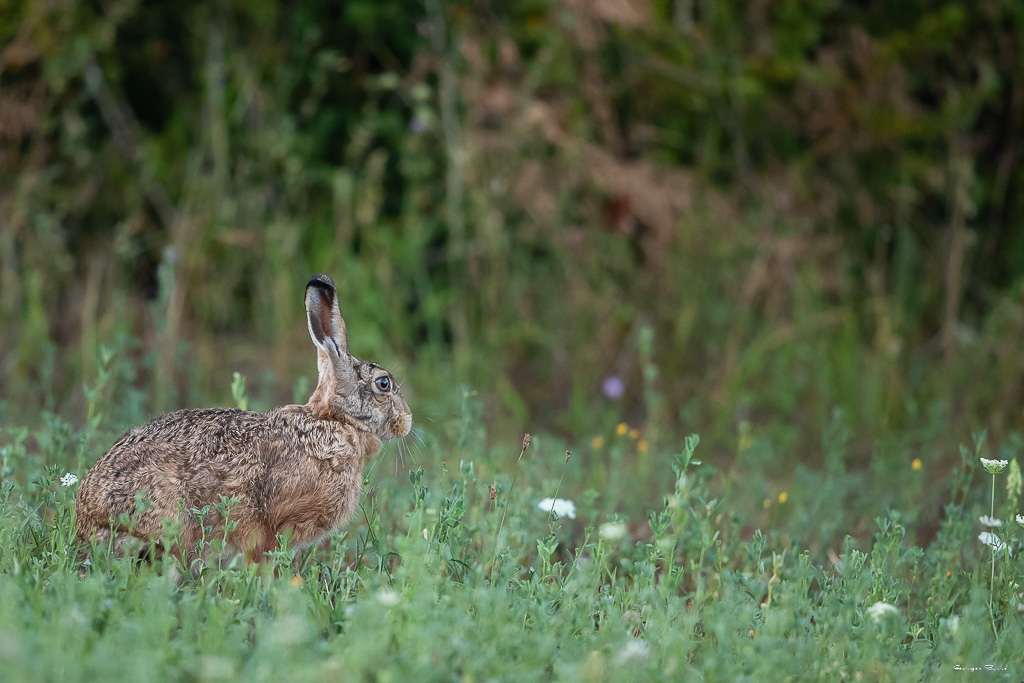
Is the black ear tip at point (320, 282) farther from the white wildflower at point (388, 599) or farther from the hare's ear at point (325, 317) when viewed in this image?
the white wildflower at point (388, 599)

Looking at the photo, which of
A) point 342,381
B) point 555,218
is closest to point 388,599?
point 342,381

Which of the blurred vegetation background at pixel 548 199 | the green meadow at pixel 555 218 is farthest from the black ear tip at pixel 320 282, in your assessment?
the blurred vegetation background at pixel 548 199

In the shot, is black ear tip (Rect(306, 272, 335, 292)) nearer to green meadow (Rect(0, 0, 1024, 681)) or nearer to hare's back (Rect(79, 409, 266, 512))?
hare's back (Rect(79, 409, 266, 512))

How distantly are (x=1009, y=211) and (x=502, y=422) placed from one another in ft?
13.2

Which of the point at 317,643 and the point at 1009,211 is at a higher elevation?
the point at 317,643

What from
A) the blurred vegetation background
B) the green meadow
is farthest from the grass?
the blurred vegetation background

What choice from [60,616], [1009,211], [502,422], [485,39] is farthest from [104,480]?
[1009,211]

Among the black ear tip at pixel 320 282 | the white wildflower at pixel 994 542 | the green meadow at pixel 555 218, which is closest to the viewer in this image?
the white wildflower at pixel 994 542

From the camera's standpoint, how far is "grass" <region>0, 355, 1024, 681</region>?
8.59 ft

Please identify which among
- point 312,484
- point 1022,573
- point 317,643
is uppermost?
point 317,643

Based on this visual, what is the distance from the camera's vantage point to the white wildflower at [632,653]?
2820 mm

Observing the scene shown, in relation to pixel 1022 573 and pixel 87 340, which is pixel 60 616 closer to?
pixel 1022 573

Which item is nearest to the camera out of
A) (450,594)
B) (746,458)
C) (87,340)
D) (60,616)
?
(60,616)

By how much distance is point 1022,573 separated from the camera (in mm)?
3879
